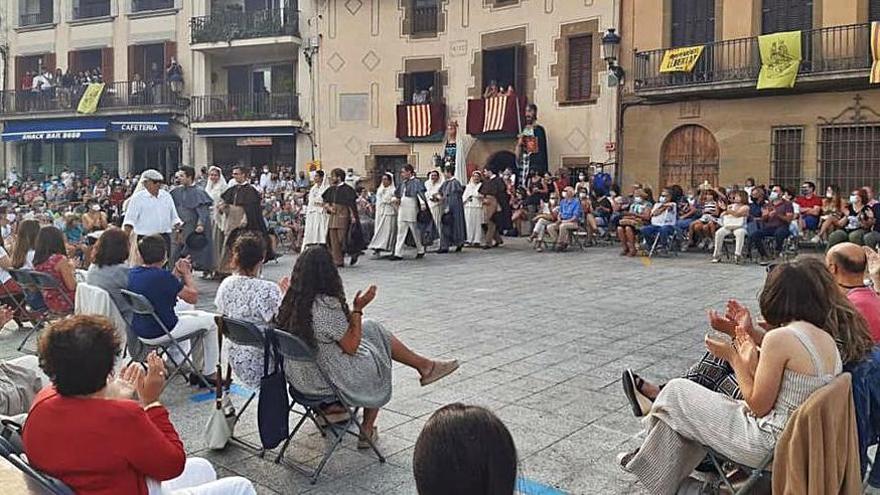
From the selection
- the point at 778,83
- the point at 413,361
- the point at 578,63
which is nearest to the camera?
the point at 413,361

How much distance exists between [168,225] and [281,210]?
8907 millimetres

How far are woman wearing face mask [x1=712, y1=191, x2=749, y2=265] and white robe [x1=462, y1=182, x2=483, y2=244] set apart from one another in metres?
4.88

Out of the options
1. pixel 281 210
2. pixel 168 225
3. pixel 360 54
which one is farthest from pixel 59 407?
pixel 360 54

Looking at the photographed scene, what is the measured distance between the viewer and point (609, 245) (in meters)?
17.5

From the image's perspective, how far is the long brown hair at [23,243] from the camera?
771 centimetres

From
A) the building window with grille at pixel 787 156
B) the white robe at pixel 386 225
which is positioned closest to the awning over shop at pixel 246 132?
the white robe at pixel 386 225

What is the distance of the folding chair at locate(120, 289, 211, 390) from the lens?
5367 millimetres

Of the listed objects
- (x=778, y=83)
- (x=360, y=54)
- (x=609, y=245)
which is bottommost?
(x=609, y=245)

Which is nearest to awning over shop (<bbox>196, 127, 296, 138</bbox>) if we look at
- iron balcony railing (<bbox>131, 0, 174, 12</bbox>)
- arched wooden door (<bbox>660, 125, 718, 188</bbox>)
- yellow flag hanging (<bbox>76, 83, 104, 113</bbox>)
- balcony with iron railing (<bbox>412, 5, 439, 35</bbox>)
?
yellow flag hanging (<bbox>76, 83, 104, 113</bbox>)

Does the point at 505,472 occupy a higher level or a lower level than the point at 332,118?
lower

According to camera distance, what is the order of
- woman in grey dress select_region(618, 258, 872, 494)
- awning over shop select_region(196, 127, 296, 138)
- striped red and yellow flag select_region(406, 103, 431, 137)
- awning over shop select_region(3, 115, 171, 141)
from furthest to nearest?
awning over shop select_region(3, 115, 171, 141), awning over shop select_region(196, 127, 296, 138), striped red and yellow flag select_region(406, 103, 431, 137), woman in grey dress select_region(618, 258, 872, 494)

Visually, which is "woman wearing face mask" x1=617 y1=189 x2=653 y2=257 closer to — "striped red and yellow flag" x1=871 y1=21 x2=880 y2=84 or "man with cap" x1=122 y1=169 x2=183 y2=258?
"striped red and yellow flag" x1=871 y1=21 x2=880 y2=84

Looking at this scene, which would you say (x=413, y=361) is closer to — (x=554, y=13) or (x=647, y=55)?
(x=647, y=55)

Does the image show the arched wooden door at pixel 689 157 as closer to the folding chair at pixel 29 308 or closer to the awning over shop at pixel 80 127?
the folding chair at pixel 29 308
